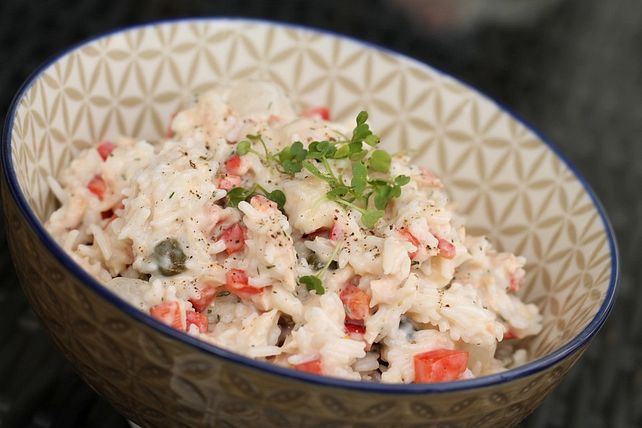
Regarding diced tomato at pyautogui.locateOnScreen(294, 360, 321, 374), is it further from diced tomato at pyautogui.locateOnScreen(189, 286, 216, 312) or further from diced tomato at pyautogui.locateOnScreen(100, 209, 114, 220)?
diced tomato at pyautogui.locateOnScreen(100, 209, 114, 220)

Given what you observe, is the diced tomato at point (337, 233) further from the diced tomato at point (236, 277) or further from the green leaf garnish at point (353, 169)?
the diced tomato at point (236, 277)

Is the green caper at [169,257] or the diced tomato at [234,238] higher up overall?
the diced tomato at [234,238]

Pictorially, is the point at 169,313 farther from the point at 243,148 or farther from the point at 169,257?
the point at 243,148

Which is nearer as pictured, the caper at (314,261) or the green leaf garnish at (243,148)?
the caper at (314,261)

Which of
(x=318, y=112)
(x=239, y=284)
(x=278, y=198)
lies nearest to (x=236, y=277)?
(x=239, y=284)

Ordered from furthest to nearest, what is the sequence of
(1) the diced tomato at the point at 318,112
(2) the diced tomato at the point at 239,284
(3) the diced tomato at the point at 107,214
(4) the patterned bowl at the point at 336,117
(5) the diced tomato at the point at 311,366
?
1. (1) the diced tomato at the point at 318,112
2. (3) the diced tomato at the point at 107,214
3. (2) the diced tomato at the point at 239,284
4. (5) the diced tomato at the point at 311,366
5. (4) the patterned bowl at the point at 336,117

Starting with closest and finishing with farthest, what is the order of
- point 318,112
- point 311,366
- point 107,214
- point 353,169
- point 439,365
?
point 311,366
point 439,365
point 353,169
point 107,214
point 318,112

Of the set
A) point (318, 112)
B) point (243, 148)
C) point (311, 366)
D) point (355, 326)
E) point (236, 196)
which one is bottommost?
point (311, 366)

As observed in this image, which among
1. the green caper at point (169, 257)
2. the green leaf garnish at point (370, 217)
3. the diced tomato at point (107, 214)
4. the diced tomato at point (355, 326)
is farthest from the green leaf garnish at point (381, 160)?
the diced tomato at point (107, 214)
